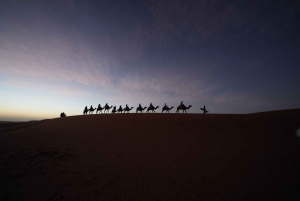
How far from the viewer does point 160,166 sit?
27.1 ft

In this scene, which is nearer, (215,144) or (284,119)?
(215,144)

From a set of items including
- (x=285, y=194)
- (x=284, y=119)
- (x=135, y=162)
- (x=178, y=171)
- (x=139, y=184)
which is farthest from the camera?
(x=284, y=119)

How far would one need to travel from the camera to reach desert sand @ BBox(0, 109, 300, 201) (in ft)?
19.1

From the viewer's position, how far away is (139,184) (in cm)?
658

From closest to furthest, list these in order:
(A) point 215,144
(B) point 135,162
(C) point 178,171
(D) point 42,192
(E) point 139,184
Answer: (D) point 42,192, (E) point 139,184, (C) point 178,171, (B) point 135,162, (A) point 215,144

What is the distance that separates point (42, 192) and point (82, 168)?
2.35 meters

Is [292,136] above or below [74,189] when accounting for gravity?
above

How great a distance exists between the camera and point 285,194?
214 inches

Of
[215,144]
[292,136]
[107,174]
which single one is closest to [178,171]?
[107,174]

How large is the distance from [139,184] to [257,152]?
318 inches

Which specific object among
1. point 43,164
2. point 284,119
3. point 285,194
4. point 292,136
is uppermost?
point 284,119

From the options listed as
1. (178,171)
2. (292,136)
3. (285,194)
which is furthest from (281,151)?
(178,171)

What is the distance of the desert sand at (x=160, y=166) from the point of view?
19.1 feet

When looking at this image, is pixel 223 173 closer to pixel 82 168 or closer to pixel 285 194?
pixel 285 194
